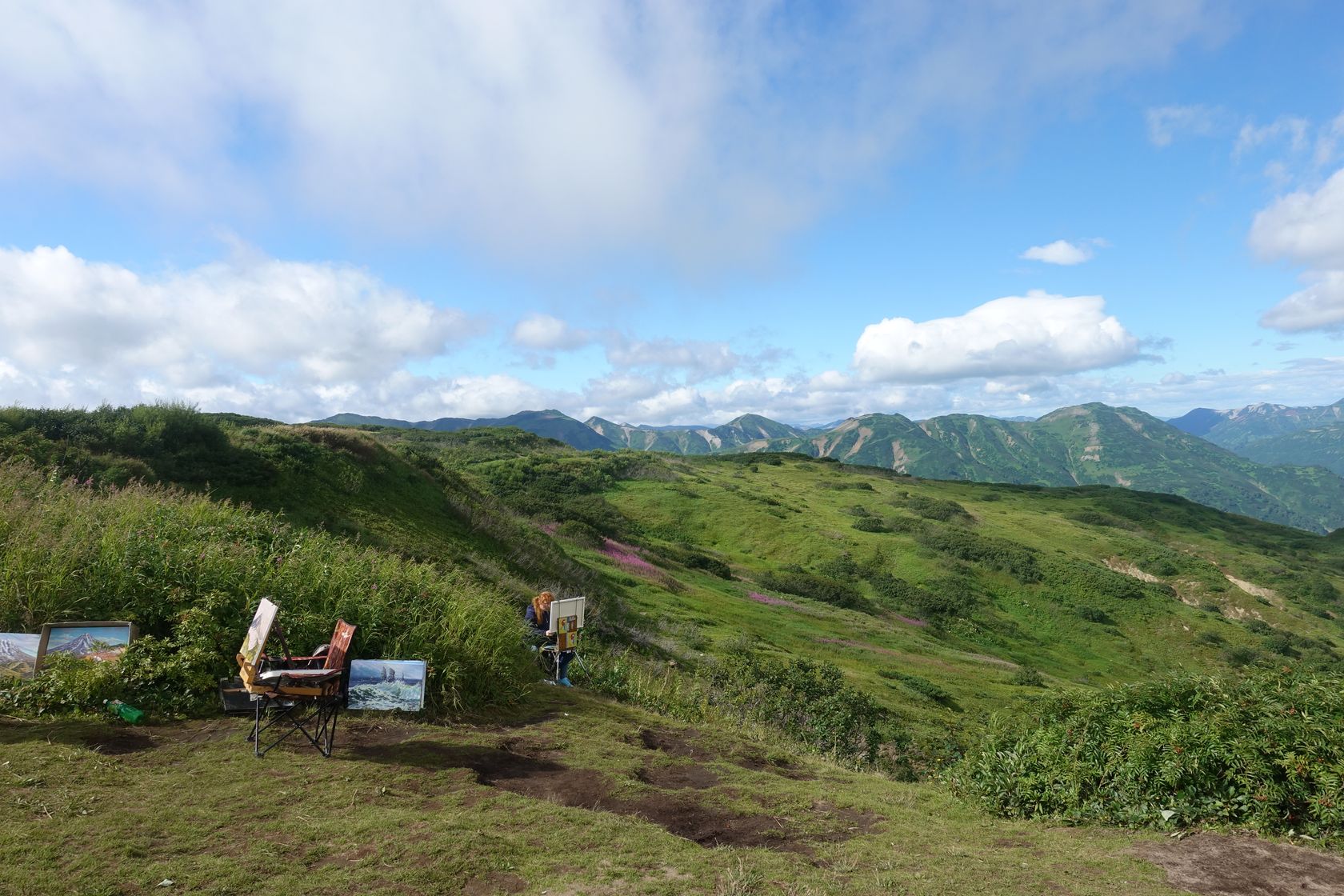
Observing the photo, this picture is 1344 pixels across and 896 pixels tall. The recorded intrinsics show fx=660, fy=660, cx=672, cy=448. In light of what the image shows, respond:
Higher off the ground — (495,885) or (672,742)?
(495,885)

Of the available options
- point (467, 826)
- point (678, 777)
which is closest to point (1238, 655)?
point (678, 777)

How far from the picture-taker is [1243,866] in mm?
6027

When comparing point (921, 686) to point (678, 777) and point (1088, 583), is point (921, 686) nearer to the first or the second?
point (678, 777)

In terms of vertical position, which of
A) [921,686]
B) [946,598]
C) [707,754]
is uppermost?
[707,754]

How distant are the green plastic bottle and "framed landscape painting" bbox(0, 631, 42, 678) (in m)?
1.05

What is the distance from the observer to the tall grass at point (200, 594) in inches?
355

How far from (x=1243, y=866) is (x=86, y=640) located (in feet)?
42.8

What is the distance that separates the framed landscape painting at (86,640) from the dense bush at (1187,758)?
11499mm

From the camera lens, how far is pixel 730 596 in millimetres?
39656

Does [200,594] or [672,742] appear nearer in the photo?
[200,594]

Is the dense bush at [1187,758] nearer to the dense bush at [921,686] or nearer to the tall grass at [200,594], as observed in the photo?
the tall grass at [200,594]

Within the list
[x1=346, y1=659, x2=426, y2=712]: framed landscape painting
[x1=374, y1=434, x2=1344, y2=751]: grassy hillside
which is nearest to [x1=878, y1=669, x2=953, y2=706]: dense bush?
[x1=374, y1=434, x2=1344, y2=751]: grassy hillside

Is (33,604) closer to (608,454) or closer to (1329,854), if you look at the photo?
(1329,854)

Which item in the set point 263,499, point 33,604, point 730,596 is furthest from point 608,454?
point 33,604
